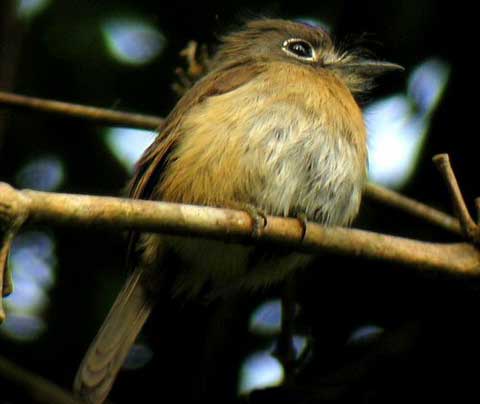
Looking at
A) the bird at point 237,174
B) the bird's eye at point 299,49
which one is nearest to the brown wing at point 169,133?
the bird at point 237,174

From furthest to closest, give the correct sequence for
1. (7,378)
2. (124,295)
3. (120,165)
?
(120,165)
(124,295)
(7,378)

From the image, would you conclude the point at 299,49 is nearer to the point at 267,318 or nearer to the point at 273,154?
the point at 273,154

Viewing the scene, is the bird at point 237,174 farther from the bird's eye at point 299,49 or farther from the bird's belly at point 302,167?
the bird's eye at point 299,49

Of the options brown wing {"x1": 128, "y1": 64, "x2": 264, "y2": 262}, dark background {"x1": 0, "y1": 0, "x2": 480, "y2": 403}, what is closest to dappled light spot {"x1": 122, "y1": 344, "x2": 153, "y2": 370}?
dark background {"x1": 0, "y1": 0, "x2": 480, "y2": 403}

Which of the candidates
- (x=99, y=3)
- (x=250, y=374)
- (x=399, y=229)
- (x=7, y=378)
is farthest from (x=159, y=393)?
(x=99, y=3)

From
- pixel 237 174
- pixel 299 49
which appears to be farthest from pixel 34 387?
pixel 299 49

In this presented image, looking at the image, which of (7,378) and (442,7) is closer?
(7,378)

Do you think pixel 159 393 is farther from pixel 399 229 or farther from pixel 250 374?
pixel 399 229

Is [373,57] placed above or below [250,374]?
above
